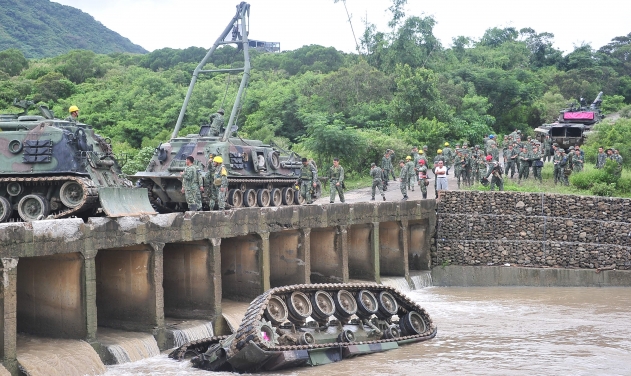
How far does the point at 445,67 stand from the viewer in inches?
2434

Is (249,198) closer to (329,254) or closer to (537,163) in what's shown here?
(329,254)

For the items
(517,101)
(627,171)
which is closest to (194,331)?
(627,171)

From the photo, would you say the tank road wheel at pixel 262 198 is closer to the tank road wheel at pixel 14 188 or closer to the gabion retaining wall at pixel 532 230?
the gabion retaining wall at pixel 532 230

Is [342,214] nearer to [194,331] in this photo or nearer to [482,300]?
[482,300]

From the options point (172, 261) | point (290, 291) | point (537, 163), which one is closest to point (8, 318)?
point (290, 291)

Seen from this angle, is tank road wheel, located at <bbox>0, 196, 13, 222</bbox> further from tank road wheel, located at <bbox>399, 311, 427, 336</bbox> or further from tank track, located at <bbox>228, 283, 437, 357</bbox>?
tank road wheel, located at <bbox>399, 311, 427, 336</bbox>

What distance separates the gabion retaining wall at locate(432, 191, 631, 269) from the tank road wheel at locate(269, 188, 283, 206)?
→ 5311 mm

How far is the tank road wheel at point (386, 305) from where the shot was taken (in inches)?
707

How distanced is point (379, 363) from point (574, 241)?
1217cm

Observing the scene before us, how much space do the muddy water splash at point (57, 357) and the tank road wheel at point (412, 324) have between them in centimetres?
663

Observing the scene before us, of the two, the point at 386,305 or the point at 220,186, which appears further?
the point at 220,186

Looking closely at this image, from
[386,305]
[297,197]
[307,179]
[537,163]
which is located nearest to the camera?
[386,305]

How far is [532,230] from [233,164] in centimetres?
969

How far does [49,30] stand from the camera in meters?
102
